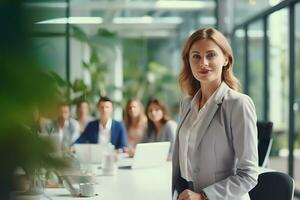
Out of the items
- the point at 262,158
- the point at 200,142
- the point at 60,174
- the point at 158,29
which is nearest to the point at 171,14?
the point at 158,29

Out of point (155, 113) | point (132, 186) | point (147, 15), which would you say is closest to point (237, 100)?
point (132, 186)

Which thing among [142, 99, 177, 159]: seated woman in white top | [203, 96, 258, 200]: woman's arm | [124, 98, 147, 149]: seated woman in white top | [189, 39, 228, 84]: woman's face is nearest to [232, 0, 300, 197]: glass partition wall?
[124, 98, 147, 149]: seated woman in white top

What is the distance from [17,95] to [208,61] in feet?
5.40

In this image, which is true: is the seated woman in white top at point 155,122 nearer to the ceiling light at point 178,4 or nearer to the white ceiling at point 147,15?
the white ceiling at point 147,15

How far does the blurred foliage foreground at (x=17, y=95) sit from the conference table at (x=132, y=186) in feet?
6.97

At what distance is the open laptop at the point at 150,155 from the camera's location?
3.73m

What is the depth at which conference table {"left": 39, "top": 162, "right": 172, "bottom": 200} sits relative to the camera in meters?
2.78

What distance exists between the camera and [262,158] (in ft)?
13.8

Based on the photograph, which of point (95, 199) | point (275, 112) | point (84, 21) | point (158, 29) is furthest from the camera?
point (158, 29)

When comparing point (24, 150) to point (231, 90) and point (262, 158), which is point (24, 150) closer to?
point (231, 90)

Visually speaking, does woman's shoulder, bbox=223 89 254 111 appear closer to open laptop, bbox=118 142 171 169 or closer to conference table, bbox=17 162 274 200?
conference table, bbox=17 162 274 200

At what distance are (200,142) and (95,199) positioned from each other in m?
1.01

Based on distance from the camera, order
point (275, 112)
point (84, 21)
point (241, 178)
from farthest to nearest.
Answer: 1. point (84, 21)
2. point (275, 112)
3. point (241, 178)

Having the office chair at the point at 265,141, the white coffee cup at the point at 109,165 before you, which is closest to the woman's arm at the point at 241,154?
the white coffee cup at the point at 109,165
